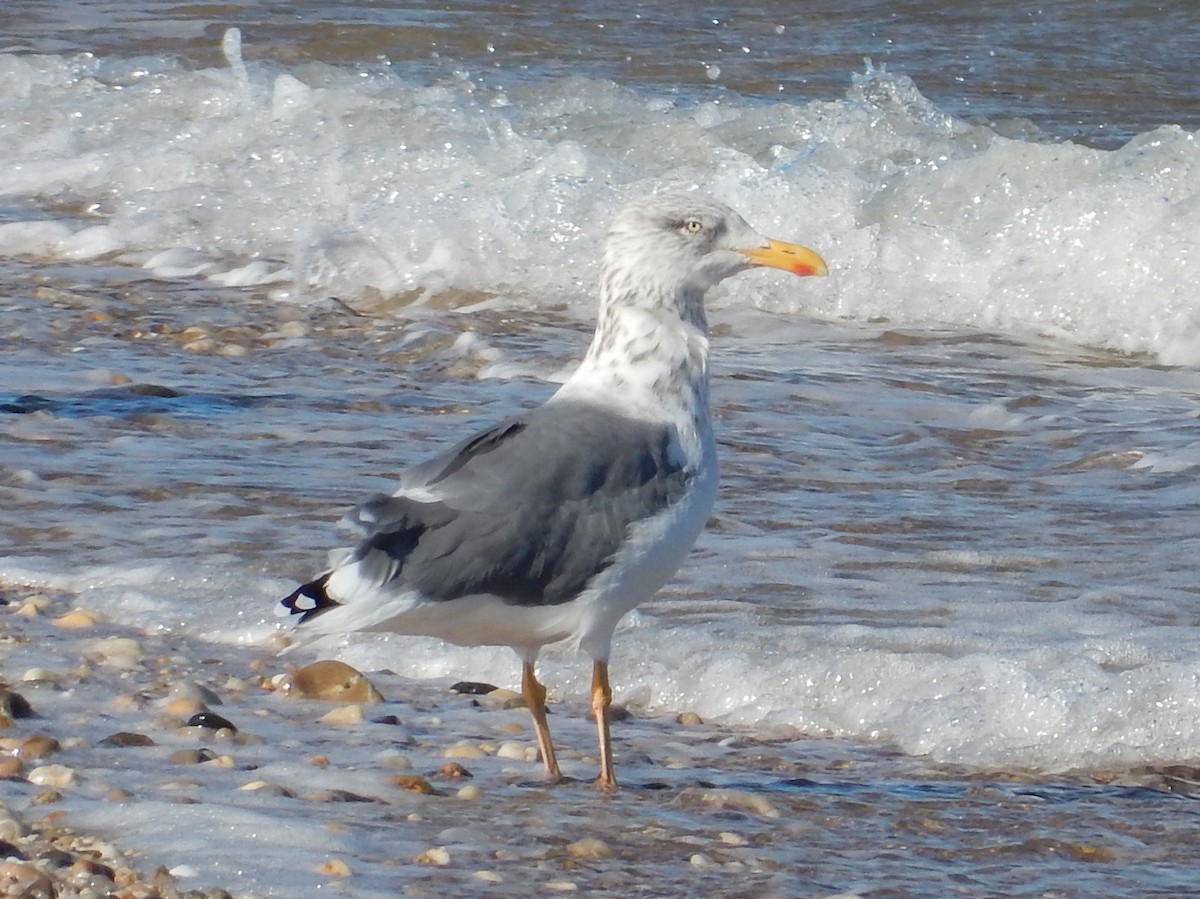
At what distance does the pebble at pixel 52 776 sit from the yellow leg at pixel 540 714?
844mm

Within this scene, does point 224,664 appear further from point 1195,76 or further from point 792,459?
point 1195,76

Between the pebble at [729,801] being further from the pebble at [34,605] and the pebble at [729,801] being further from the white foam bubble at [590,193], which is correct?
the white foam bubble at [590,193]

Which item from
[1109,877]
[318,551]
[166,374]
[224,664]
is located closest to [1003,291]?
[166,374]

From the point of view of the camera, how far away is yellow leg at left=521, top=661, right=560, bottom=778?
12.8ft

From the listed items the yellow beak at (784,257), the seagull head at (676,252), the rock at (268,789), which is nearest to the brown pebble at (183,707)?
the rock at (268,789)

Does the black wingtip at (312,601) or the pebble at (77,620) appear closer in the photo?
the black wingtip at (312,601)

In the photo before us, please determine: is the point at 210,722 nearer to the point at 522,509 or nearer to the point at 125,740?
the point at 125,740

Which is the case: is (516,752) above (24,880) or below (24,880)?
below

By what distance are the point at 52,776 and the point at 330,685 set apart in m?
0.85

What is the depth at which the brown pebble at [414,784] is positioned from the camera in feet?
12.1

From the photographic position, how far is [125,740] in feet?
12.5

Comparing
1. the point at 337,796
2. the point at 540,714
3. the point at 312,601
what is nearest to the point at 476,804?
the point at 337,796

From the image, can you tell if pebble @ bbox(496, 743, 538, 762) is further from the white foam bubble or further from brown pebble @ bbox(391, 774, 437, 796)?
the white foam bubble

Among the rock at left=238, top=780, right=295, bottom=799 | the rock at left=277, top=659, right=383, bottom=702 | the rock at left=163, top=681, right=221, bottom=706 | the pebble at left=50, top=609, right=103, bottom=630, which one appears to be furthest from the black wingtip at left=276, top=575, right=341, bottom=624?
the pebble at left=50, top=609, right=103, bottom=630
